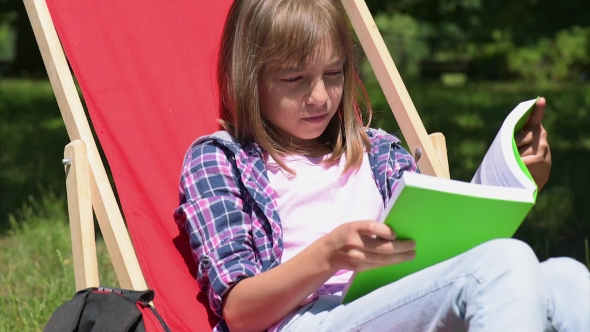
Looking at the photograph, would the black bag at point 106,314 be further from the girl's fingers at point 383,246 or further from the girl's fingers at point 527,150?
the girl's fingers at point 527,150

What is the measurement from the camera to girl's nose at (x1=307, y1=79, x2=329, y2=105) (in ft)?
6.86

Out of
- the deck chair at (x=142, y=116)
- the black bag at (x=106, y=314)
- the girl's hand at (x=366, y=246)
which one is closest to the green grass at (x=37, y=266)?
the deck chair at (x=142, y=116)

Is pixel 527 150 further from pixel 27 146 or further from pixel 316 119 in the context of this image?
pixel 27 146

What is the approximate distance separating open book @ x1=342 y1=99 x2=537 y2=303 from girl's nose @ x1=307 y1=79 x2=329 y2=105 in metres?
0.45

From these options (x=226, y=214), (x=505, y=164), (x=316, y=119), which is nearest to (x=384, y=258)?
(x=505, y=164)

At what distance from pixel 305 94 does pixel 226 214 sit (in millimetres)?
369

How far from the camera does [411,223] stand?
1.62 m

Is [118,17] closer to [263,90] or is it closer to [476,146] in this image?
[263,90]

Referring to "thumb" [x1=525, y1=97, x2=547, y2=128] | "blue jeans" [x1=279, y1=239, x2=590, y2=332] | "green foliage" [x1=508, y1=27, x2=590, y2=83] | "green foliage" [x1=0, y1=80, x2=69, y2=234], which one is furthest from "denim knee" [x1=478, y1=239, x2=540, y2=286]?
"green foliage" [x1=508, y1=27, x2=590, y2=83]

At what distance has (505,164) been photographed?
1.83 m

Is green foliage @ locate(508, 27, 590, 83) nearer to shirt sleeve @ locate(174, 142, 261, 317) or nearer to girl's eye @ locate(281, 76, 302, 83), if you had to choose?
girl's eye @ locate(281, 76, 302, 83)

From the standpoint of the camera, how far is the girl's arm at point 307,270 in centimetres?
164

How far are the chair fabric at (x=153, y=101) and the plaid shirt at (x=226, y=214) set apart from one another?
0.08 meters

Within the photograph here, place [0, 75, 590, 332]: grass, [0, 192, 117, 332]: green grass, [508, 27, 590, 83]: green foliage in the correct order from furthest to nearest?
[508, 27, 590, 83]: green foliage → [0, 75, 590, 332]: grass → [0, 192, 117, 332]: green grass
